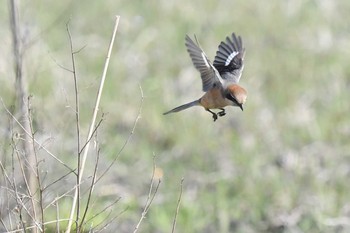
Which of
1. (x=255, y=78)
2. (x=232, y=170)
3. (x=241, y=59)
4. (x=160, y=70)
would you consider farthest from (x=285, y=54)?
(x=241, y=59)

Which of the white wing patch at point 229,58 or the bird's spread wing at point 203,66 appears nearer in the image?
the bird's spread wing at point 203,66

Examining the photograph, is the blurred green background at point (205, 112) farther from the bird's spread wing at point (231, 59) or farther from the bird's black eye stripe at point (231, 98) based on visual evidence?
the bird's black eye stripe at point (231, 98)

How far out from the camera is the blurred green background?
658 cm

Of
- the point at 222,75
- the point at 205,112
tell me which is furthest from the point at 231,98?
the point at 205,112

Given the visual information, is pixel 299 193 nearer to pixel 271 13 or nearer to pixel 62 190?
pixel 62 190

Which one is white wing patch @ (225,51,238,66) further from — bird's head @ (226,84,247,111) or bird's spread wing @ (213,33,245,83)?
bird's head @ (226,84,247,111)

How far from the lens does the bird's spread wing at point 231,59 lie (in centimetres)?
446

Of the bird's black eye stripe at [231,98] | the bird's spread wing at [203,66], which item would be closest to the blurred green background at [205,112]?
the bird's spread wing at [203,66]

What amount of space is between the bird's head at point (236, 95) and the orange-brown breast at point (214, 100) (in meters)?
0.06

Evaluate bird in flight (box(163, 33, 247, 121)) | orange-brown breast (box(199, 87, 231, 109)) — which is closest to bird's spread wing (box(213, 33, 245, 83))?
bird in flight (box(163, 33, 247, 121))

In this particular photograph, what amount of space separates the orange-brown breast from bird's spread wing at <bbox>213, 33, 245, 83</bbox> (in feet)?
0.37

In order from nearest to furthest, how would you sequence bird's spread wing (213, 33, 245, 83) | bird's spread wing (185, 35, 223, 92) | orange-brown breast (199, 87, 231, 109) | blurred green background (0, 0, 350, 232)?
bird's spread wing (185, 35, 223, 92) < orange-brown breast (199, 87, 231, 109) < bird's spread wing (213, 33, 245, 83) < blurred green background (0, 0, 350, 232)

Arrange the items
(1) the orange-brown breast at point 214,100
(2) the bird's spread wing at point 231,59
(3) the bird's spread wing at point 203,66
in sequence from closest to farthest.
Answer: (3) the bird's spread wing at point 203,66, (1) the orange-brown breast at point 214,100, (2) the bird's spread wing at point 231,59

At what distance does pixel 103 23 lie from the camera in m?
9.10
